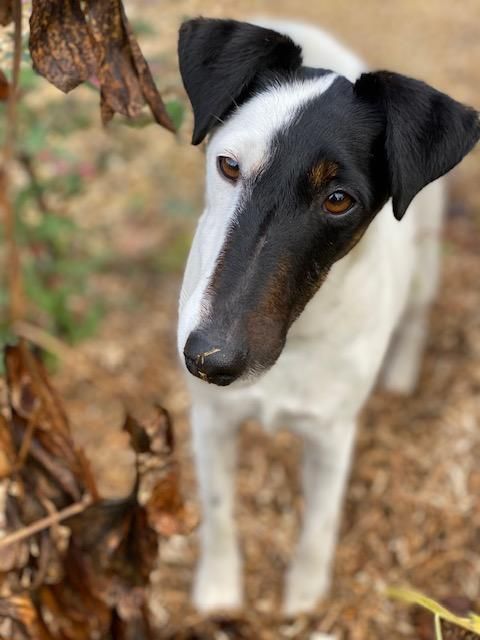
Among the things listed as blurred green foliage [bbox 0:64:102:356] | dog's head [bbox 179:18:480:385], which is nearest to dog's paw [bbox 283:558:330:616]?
blurred green foliage [bbox 0:64:102:356]

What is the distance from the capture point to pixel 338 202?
2.03 meters

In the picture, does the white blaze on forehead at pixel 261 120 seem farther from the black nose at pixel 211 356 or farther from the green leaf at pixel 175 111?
the black nose at pixel 211 356

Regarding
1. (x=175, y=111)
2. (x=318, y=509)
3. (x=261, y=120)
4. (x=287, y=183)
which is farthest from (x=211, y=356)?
(x=318, y=509)

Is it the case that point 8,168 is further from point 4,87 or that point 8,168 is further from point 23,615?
point 23,615

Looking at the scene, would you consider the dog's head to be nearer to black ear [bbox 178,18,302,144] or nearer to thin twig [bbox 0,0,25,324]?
black ear [bbox 178,18,302,144]

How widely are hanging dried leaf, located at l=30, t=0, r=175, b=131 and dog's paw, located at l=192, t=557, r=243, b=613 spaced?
194 centimetres

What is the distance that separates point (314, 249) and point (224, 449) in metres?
1.26

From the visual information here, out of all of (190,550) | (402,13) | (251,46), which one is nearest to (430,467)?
(190,550)

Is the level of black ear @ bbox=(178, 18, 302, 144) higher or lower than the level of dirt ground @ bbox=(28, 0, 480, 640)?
higher

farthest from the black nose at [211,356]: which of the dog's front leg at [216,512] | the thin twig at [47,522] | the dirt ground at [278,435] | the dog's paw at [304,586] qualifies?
the dog's paw at [304,586]

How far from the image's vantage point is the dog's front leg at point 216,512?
3.01 meters

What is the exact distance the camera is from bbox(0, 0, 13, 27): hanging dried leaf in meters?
2.03

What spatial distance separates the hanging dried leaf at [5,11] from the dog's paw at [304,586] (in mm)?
2215

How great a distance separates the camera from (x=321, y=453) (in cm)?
300
